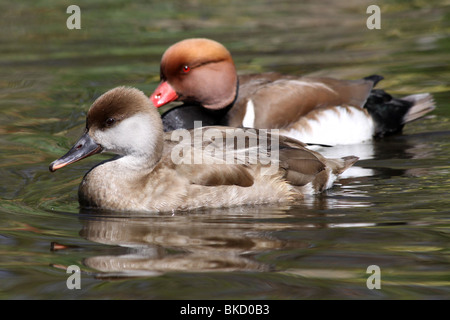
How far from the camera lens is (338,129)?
9.12 meters

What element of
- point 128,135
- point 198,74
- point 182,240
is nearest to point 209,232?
point 182,240

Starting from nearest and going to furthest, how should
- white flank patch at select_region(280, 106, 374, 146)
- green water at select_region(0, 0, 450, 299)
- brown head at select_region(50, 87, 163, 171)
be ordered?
1. green water at select_region(0, 0, 450, 299)
2. brown head at select_region(50, 87, 163, 171)
3. white flank patch at select_region(280, 106, 374, 146)

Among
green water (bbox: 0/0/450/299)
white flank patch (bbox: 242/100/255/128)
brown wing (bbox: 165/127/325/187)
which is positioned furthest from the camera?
white flank patch (bbox: 242/100/255/128)

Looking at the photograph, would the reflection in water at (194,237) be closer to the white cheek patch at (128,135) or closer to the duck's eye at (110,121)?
the white cheek patch at (128,135)

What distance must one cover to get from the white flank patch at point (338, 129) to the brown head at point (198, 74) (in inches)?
34.0

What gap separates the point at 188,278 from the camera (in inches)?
201

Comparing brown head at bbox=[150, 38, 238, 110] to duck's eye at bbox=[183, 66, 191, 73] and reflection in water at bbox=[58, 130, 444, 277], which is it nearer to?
A: duck's eye at bbox=[183, 66, 191, 73]

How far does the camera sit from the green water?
510cm

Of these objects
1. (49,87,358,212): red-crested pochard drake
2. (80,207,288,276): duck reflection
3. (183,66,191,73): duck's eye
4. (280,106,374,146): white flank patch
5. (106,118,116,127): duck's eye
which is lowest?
(80,207,288,276): duck reflection

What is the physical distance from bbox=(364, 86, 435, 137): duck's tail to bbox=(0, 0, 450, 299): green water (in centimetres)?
18

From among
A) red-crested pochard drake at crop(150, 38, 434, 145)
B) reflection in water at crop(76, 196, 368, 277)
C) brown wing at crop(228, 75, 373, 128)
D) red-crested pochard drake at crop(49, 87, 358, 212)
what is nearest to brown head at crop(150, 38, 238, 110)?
red-crested pochard drake at crop(150, 38, 434, 145)

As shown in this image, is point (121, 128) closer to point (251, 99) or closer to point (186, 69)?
point (186, 69)
